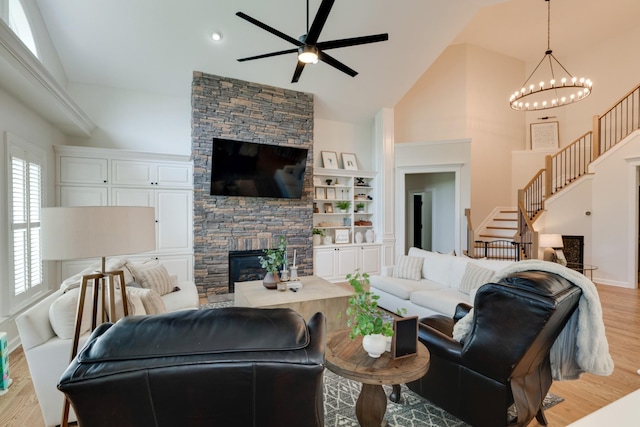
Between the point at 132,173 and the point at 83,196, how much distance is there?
2.41ft

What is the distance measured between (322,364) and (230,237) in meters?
4.62

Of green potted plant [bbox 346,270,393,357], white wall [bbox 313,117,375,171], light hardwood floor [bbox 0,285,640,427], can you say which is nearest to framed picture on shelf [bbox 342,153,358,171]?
white wall [bbox 313,117,375,171]

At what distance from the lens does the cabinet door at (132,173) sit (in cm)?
469

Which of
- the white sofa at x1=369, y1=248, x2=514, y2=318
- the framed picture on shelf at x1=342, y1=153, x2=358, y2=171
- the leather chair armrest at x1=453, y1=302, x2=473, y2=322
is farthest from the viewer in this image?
the framed picture on shelf at x1=342, y1=153, x2=358, y2=171

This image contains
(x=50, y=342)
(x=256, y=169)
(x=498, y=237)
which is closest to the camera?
(x=50, y=342)

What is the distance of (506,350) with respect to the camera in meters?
1.62

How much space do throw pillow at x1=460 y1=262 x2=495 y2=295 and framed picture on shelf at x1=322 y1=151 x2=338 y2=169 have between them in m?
3.73

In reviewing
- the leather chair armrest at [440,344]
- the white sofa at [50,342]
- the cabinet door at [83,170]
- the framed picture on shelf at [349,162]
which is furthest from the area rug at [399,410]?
the framed picture on shelf at [349,162]

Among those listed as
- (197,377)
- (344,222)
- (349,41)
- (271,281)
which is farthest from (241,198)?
(197,377)

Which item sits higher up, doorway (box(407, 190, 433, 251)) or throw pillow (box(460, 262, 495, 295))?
doorway (box(407, 190, 433, 251))

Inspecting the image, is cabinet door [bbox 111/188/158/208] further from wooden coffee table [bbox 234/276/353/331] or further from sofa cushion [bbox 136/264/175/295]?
wooden coffee table [bbox 234/276/353/331]

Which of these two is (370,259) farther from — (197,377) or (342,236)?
(197,377)

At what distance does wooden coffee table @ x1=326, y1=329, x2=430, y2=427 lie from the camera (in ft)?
5.27

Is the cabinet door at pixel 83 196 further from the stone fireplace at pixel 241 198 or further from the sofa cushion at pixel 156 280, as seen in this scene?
the sofa cushion at pixel 156 280
